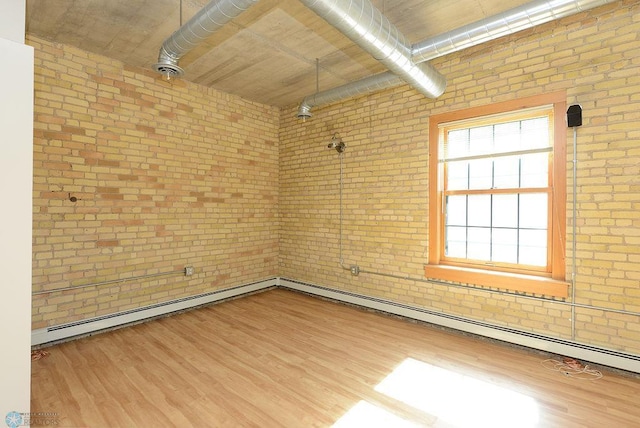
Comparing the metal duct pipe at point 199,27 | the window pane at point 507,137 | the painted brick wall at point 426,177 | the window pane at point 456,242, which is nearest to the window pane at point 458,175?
the painted brick wall at point 426,177

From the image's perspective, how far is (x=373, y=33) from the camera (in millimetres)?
2730

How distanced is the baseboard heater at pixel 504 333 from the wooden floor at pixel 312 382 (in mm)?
122

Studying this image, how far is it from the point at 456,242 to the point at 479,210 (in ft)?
1.72

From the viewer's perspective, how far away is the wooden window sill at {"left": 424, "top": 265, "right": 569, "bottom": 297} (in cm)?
326

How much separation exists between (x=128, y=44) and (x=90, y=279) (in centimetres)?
301

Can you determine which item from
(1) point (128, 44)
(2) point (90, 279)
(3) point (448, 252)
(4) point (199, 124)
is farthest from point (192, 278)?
(3) point (448, 252)

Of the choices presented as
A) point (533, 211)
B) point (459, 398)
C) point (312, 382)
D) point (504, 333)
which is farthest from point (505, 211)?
point (312, 382)

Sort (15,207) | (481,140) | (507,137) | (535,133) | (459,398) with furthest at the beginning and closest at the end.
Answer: (481,140)
(507,137)
(535,133)
(459,398)
(15,207)

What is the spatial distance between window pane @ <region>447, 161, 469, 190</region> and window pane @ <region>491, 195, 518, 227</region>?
418mm

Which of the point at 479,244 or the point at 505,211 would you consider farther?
the point at 479,244

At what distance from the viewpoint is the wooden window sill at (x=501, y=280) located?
3262 mm

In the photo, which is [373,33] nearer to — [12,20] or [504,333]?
[12,20]

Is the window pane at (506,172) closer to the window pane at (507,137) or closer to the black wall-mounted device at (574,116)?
the window pane at (507,137)

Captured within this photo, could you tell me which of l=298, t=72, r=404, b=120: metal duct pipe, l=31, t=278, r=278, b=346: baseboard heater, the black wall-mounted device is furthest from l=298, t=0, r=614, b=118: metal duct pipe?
l=31, t=278, r=278, b=346: baseboard heater
